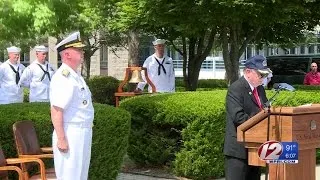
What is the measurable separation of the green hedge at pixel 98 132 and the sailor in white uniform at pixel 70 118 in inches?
51.8

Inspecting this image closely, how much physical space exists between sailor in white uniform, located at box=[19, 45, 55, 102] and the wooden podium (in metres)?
6.26

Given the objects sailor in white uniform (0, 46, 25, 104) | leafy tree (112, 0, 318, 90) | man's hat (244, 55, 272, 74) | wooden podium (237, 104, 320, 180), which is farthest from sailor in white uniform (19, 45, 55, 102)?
wooden podium (237, 104, 320, 180)

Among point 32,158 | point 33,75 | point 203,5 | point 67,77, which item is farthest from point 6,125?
point 203,5

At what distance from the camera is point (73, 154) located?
6.25 meters

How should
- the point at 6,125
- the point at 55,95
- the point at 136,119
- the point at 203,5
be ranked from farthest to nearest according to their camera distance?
the point at 203,5 < the point at 136,119 < the point at 6,125 < the point at 55,95

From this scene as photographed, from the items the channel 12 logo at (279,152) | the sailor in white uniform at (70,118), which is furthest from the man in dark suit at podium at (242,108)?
the sailor in white uniform at (70,118)

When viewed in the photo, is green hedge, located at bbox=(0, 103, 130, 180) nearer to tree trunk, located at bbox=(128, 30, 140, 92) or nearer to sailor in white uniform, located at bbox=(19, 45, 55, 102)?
sailor in white uniform, located at bbox=(19, 45, 55, 102)

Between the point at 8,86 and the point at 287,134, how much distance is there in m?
7.62

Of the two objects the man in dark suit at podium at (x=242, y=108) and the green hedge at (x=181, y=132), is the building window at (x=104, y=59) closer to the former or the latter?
the green hedge at (x=181, y=132)

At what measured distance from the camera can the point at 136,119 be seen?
10414 mm

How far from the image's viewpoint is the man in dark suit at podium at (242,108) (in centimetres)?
642

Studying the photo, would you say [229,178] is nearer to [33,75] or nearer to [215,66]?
[33,75]

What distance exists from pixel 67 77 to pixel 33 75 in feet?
19.0

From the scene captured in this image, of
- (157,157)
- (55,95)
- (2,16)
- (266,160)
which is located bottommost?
(157,157)
